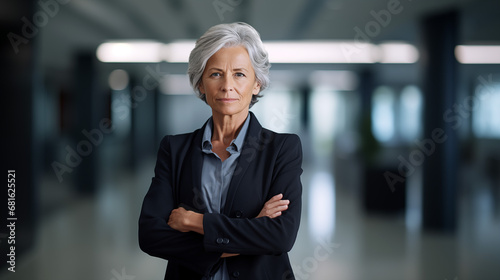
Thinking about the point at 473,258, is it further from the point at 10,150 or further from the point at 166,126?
the point at 10,150

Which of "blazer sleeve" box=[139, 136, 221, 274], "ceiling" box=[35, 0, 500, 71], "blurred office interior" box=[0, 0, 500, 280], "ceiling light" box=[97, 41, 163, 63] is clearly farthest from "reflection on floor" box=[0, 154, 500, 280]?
"blazer sleeve" box=[139, 136, 221, 274]

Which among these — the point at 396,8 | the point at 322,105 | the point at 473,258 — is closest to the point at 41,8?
the point at 396,8

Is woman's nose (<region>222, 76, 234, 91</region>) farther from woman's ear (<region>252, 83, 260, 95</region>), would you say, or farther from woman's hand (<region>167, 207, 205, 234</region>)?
woman's hand (<region>167, 207, 205, 234</region>)

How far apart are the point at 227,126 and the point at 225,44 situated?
0.34 meters

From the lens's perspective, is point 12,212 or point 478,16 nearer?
point 12,212

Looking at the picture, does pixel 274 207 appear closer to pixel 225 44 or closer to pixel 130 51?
pixel 225 44

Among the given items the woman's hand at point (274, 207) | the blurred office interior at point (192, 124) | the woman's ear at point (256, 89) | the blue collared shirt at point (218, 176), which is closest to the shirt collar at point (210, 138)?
the blue collared shirt at point (218, 176)

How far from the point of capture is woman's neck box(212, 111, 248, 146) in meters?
1.66

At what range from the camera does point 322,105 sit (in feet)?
41.2

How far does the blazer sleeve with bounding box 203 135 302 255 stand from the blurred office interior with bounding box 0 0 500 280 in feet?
11.2

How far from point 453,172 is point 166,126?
5235mm

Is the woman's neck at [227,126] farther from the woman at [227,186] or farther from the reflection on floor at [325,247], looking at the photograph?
the reflection on floor at [325,247]

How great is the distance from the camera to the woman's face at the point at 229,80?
1.53 meters

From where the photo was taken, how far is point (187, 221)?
1.52m
